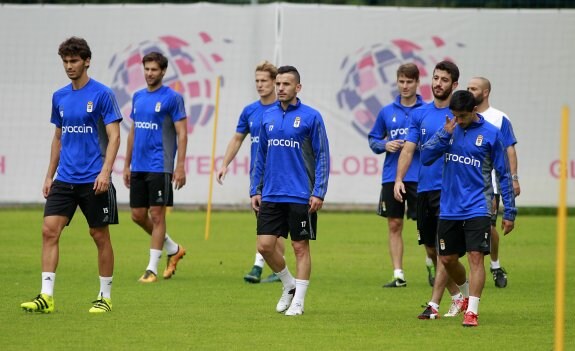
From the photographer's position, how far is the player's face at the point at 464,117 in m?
10.9

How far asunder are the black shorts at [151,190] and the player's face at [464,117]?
16.5 feet

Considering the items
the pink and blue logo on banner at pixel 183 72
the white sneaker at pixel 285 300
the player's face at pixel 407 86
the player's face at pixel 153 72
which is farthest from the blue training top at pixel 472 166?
the pink and blue logo on banner at pixel 183 72

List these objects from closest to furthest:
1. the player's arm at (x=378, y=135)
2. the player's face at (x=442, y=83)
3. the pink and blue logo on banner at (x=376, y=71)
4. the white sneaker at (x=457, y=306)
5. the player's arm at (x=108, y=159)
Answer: the player's arm at (x=108, y=159)
the player's face at (x=442, y=83)
the white sneaker at (x=457, y=306)
the player's arm at (x=378, y=135)
the pink and blue logo on banner at (x=376, y=71)

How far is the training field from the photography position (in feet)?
32.6

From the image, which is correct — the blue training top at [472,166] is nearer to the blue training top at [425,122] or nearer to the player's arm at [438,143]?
the player's arm at [438,143]

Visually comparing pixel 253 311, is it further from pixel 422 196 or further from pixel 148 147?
pixel 148 147

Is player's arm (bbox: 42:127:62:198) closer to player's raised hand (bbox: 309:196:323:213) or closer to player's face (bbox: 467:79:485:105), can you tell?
player's raised hand (bbox: 309:196:323:213)

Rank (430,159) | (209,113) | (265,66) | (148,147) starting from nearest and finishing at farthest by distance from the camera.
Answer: (430,159)
(265,66)
(148,147)
(209,113)

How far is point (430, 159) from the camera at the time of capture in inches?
440

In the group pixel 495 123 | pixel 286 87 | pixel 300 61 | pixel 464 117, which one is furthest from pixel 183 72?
pixel 464 117

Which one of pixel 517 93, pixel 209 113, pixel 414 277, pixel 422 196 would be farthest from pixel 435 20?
pixel 422 196

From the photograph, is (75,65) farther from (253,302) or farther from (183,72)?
(183,72)

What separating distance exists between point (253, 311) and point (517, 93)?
15.5m

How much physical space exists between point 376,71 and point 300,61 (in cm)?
154
